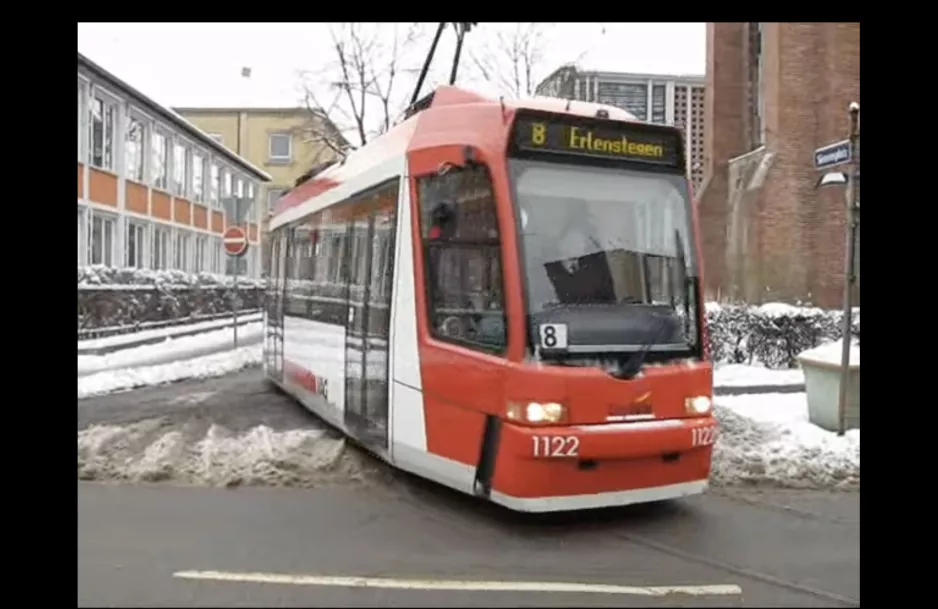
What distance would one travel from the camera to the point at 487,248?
235 inches

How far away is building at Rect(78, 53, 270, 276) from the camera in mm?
22297

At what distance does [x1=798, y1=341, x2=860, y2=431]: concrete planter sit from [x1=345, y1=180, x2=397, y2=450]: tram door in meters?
5.05

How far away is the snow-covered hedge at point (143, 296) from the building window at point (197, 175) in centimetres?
801

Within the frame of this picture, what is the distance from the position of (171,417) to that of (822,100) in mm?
15098

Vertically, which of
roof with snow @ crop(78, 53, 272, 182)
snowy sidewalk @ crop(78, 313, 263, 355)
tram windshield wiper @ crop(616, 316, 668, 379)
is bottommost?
snowy sidewalk @ crop(78, 313, 263, 355)

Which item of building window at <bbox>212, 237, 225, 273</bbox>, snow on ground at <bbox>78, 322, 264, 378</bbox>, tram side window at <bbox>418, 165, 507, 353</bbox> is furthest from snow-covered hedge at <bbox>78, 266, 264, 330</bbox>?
tram side window at <bbox>418, 165, 507, 353</bbox>

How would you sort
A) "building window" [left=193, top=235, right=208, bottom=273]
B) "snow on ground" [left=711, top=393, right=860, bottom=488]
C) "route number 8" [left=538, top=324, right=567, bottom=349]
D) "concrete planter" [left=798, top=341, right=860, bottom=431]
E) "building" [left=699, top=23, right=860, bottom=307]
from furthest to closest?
"building window" [left=193, top=235, right=208, bottom=273]
"building" [left=699, top=23, right=860, bottom=307]
"concrete planter" [left=798, top=341, right=860, bottom=431]
"snow on ground" [left=711, top=393, right=860, bottom=488]
"route number 8" [left=538, top=324, right=567, bottom=349]

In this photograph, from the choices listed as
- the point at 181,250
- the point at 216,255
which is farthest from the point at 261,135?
the point at 181,250

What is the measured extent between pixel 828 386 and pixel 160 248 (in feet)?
74.6

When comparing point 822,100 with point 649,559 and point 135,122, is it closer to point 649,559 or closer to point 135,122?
point 649,559

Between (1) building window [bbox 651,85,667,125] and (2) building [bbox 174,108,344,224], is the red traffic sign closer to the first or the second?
(1) building window [bbox 651,85,667,125]

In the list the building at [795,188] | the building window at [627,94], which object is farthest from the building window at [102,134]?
the building at [795,188]

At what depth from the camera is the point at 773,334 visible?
14.2 meters
